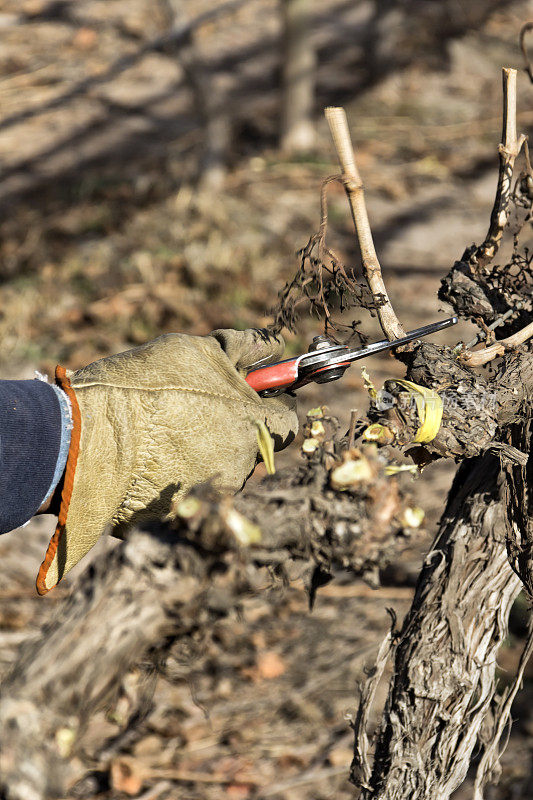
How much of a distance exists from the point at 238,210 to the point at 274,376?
4.98m

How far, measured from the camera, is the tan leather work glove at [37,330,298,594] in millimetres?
1569

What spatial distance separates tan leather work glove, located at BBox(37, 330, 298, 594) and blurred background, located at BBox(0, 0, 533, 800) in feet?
1.36

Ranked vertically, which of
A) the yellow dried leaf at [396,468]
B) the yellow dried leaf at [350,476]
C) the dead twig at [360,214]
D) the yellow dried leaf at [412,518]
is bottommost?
the yellow dried leaf at [412,518]

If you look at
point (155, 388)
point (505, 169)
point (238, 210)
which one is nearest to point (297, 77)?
point (238, 210)

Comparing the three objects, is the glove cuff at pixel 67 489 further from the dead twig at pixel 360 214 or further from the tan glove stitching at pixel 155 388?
the dead twig at pixel 360 214

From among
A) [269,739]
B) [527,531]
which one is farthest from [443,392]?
[269,739]

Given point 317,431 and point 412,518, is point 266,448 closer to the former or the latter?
point 317,431

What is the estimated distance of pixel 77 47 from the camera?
8.99 metres

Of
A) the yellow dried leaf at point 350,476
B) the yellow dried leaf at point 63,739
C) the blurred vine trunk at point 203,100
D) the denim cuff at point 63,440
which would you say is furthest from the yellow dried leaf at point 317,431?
the blurred vine trunk at point 203,100

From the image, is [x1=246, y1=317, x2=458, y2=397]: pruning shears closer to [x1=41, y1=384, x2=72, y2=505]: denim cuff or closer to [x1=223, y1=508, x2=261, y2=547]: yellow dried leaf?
[x1=41, y1=384, x2=72, y2=505]: denim cuff

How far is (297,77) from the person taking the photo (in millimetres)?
7027

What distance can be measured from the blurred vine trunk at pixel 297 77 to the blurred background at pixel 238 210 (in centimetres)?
2

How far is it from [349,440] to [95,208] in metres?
5.83

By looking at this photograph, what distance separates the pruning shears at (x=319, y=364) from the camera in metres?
1.69
